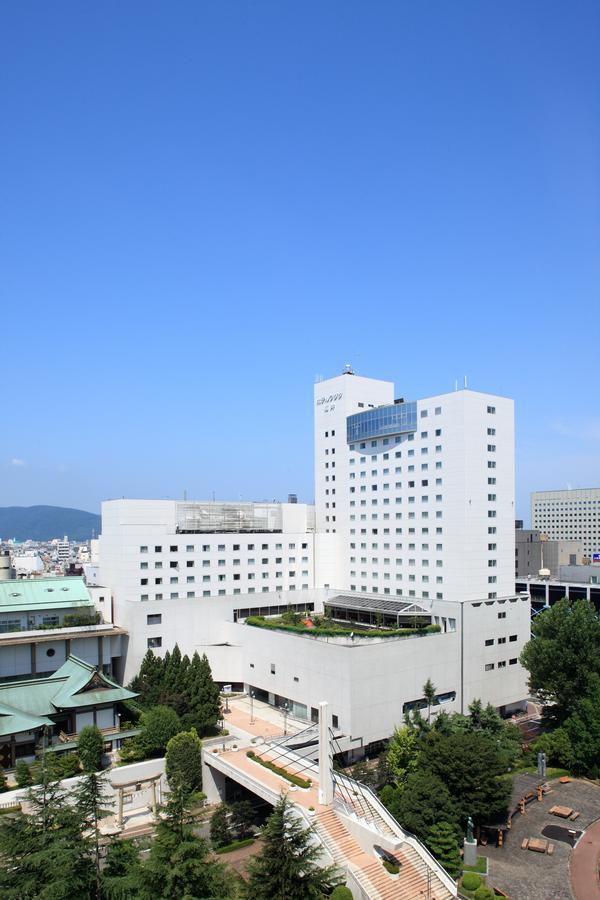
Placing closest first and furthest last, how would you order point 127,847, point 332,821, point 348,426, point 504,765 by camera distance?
point 127,847, point 332,821, point 504,765, point 348,426

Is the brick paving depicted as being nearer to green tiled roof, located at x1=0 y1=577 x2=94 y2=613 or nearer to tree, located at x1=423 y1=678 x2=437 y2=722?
tree, located at x1=423 y1=678 x2=437 y2=722

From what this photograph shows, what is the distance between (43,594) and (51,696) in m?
13.7

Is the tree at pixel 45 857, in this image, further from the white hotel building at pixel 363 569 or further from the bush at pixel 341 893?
the white hotel building at pixel 363 569

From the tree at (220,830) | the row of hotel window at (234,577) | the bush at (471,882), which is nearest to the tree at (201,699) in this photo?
the row of hotel window at (234,577)

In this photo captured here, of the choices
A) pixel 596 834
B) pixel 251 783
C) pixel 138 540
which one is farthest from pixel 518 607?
pixel 138 540

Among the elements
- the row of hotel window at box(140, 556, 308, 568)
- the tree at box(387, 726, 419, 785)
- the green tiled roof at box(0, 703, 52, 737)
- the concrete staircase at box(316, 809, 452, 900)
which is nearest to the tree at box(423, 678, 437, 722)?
the tree at box(387, 726, 419, 785)

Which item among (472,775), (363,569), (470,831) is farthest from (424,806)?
(363,569)

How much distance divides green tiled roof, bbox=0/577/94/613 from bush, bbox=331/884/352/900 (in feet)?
126

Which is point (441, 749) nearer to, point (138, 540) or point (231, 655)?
point (231, 655)

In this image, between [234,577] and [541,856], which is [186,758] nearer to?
[541,856]

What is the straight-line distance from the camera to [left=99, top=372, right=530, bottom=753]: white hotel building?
172 feet

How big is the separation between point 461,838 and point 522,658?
22.8 m

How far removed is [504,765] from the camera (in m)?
38.0

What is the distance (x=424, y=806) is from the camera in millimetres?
35219
